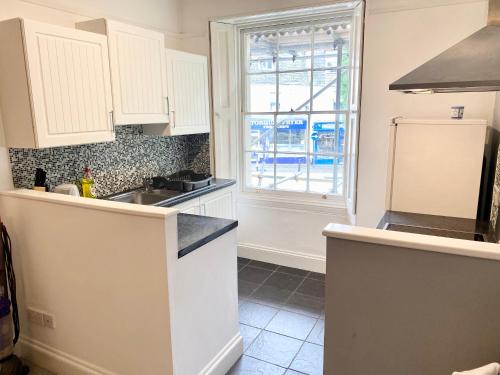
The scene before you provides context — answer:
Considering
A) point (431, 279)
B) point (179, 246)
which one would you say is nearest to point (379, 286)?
point (431, 279)

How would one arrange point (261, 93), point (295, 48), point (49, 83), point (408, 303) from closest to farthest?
point (408, 303), point (49, 83), point (295, 48), point (261, 93)

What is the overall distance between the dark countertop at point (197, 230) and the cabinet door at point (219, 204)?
968 millimetres

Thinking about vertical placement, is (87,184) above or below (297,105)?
below

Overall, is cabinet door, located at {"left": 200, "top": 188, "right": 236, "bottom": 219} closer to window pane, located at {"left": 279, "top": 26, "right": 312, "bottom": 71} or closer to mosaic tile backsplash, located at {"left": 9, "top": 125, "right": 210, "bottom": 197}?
mosaic tile backsplash, located at {"left": 9, "top": 125, "right": 210, "bottom": 197}

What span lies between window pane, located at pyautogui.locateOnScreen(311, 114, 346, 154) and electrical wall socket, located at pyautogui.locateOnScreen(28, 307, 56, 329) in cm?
259

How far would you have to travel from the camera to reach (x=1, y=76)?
2152mm

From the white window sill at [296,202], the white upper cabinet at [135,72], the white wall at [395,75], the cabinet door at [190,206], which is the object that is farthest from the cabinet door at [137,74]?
the white wall at [395,75]

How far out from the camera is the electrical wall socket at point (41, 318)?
2.21m

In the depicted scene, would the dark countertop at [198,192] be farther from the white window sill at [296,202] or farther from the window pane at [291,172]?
the window pane at [291,172]

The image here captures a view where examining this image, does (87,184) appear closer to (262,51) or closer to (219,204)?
(219,204)

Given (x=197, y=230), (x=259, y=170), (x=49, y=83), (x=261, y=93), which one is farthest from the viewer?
(x=259, y=170)

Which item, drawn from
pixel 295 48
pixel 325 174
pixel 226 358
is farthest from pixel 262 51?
pixel 226 358

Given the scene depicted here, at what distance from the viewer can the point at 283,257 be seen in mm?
3770

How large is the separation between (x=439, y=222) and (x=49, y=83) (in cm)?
242
